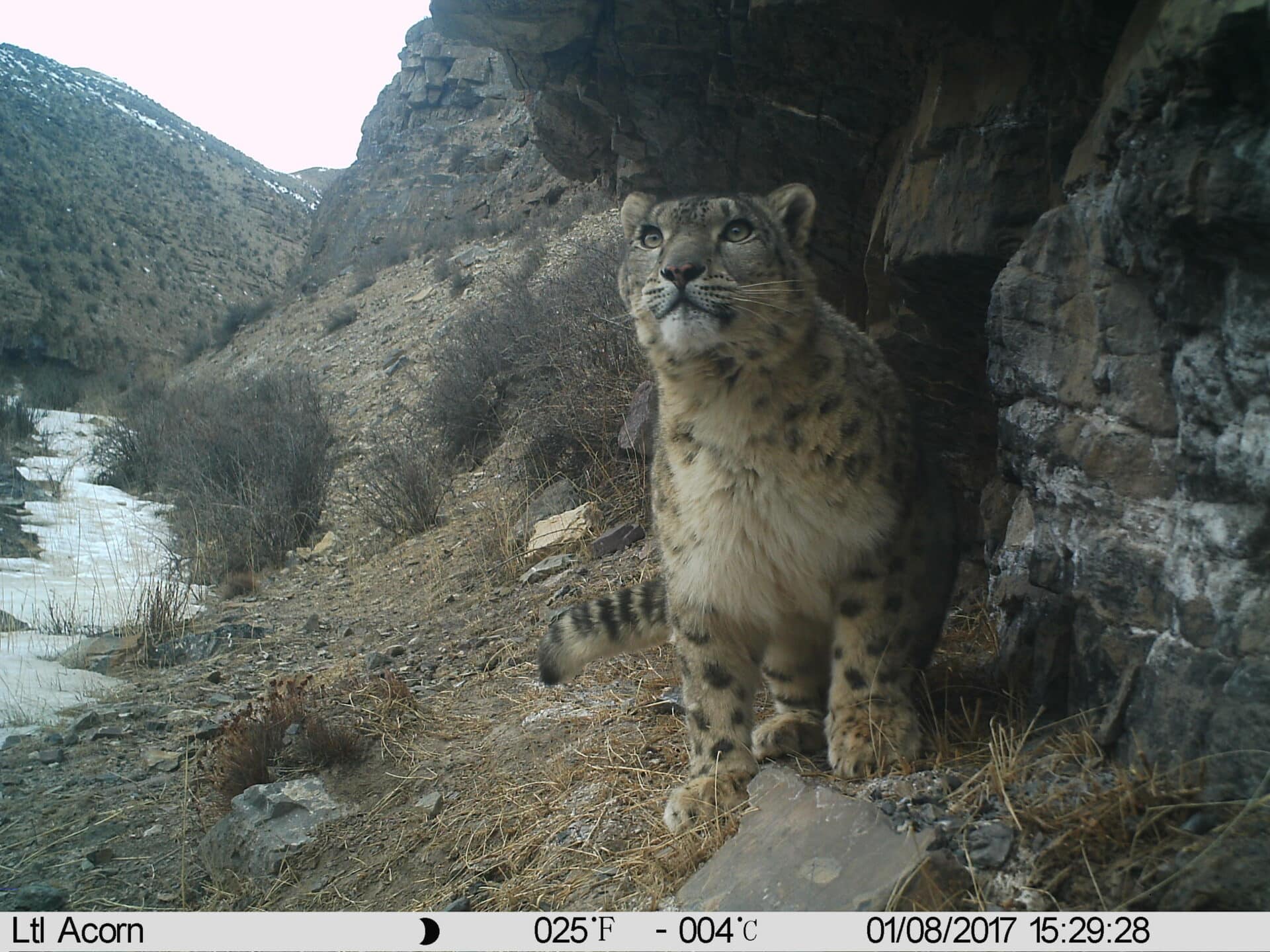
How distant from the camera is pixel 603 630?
13.6 ft

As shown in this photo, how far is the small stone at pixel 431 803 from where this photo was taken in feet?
13.1

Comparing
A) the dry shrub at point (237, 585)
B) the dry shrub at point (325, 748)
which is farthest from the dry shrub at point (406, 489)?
the dry shrub at point (325, 748)

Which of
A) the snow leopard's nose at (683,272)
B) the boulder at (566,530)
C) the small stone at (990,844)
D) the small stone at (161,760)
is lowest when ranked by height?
the small stone at (161,760)

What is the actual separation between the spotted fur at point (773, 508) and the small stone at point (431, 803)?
3.90 feet

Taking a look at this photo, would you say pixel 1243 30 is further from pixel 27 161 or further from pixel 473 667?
pixel 27 161

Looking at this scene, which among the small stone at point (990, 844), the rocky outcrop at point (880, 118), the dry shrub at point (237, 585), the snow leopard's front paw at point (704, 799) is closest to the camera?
the small stone at point (990, 844)

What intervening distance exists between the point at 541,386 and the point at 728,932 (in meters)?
7.21

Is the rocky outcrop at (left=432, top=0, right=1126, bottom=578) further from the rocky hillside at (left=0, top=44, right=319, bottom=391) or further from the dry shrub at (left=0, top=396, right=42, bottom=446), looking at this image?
the rocky hillside at (left=0, top=44, right=319, bottom=391)

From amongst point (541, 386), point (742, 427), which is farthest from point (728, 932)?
point (541, 386)

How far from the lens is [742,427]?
3430 mm

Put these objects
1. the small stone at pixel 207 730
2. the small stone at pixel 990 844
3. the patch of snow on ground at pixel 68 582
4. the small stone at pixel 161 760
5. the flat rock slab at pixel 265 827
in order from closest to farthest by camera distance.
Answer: the small stone at pixel 990 844, the flat rock slab at pixel 265 827, the small stone at pixel 161 760, the small stone at pixel 207 730, the patch of snow on ground at pixel 68 582

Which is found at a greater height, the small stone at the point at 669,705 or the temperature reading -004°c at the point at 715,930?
the temperature reading -004°c at the point at 715,930

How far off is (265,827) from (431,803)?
688 mm

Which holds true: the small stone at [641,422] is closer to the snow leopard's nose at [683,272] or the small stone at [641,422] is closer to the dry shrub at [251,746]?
the dry shrub at [251,746]
